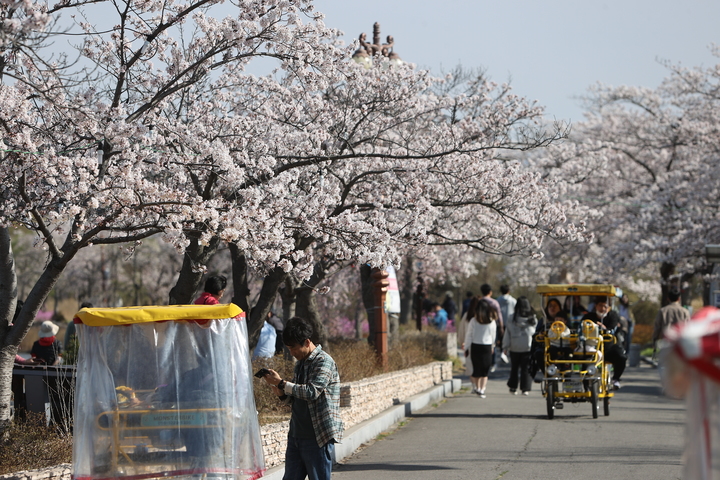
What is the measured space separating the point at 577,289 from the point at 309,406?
785 centimetres

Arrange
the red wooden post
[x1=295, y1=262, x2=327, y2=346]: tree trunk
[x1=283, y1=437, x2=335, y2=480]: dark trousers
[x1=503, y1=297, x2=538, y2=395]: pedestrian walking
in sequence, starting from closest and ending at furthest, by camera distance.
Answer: [x1=283, y1=437, x2=335, y2=480]: dark trousers
[x1=295, y1=262, x2=327, y2=346]: tree trunk
[x1=503, y1=297, x2=538, y2=395]: pedestrian walking
the red wooden post

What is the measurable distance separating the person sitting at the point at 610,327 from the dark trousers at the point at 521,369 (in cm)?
242

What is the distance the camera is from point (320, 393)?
6223 mm

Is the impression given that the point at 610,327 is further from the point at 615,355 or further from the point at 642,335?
the point at 642,335

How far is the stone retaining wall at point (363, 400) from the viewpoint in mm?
6644

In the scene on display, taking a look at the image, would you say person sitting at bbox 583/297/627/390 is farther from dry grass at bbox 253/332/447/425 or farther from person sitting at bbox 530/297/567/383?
dry grass at bbox 253/332/447/425

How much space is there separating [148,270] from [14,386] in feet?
144

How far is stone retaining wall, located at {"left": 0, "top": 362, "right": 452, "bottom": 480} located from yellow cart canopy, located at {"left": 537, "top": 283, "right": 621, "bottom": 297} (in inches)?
114

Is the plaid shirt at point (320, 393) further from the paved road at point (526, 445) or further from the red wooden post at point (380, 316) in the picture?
the red wooden post at point (380, 316)

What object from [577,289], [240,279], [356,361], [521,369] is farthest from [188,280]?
[521,369]

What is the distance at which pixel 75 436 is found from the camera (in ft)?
20.2

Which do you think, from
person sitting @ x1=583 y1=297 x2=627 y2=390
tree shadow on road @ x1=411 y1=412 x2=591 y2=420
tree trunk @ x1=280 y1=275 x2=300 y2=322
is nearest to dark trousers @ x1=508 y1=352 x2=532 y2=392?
tree shadow on road @ x1=411 y1=412 x2=591 y2=420

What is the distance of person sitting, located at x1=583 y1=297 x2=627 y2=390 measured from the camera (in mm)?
13531

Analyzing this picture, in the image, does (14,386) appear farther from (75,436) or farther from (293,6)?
(293,6)
